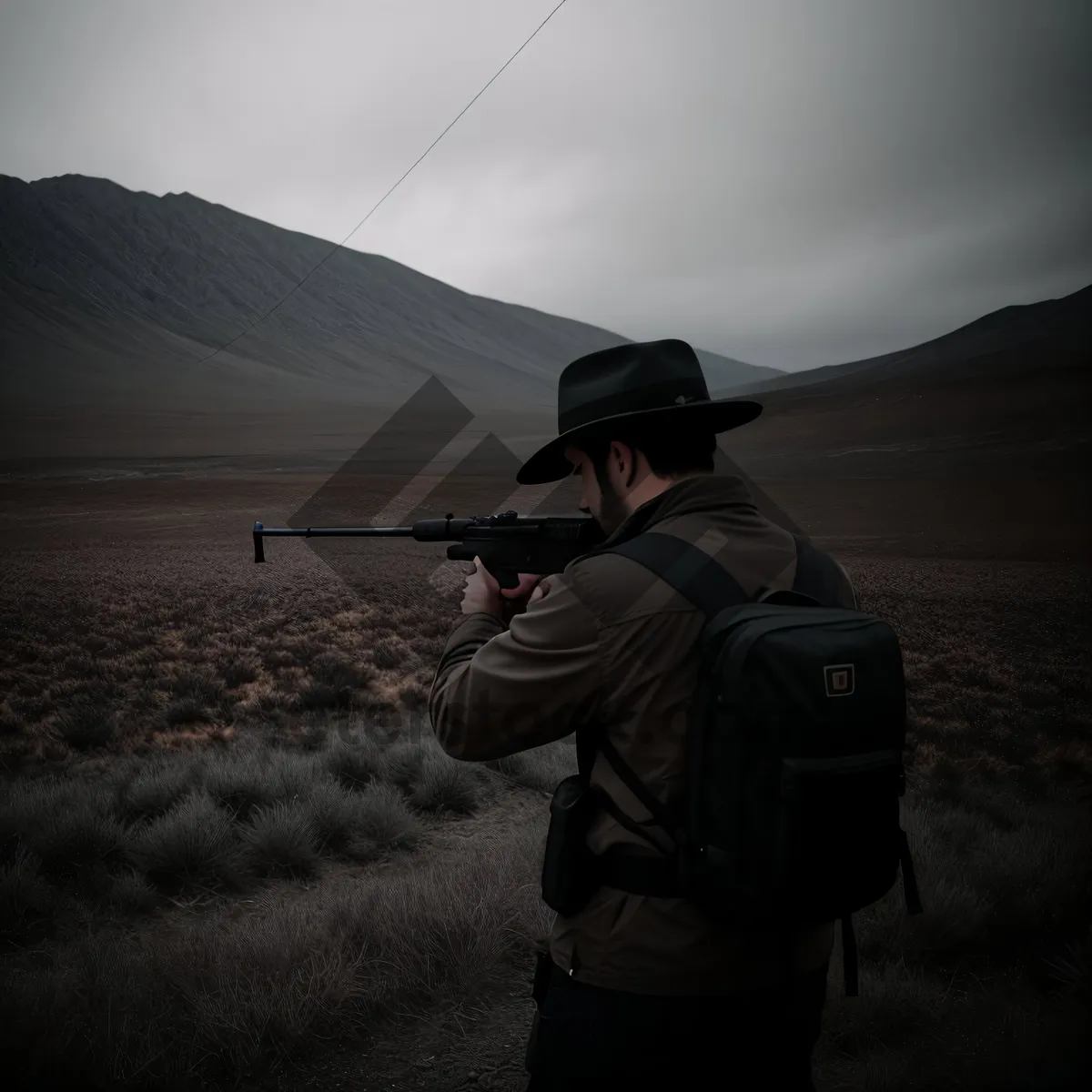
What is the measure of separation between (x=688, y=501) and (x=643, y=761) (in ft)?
1.60

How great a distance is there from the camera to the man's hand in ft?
6.52

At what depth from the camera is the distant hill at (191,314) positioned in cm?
380

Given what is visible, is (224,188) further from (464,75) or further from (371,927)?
(371,927)

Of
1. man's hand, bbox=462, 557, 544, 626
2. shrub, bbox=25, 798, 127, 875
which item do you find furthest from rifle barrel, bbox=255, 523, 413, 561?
shrub, bbox=25, 798, 127, 875

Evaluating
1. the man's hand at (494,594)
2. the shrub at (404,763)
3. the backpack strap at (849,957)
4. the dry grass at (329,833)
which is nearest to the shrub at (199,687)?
the dry grass at (329,833)

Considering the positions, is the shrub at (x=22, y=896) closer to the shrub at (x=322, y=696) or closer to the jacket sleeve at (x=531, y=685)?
the shrub at (x=322, y=696)

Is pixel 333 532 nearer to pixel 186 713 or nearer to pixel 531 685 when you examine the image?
pixel 186 713

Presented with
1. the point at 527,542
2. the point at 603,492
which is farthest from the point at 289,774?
the point at 603,492

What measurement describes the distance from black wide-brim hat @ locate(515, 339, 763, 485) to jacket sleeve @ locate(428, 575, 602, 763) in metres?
0.45

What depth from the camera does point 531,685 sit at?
1357mm

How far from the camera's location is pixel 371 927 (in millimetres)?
3178

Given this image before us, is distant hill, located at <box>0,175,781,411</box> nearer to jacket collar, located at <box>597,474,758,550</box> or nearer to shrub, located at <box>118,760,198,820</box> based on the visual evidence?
shrub, located at <box>118,760,198,820</box>

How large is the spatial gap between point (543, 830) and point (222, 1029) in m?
2.04

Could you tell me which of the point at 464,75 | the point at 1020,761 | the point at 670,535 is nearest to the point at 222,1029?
the point at 670,535
